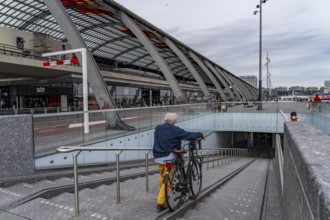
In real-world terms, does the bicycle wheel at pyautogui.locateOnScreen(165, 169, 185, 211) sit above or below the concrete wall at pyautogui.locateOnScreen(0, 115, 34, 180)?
below

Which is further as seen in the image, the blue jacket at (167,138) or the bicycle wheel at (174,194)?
the blue jacket at (167,138)

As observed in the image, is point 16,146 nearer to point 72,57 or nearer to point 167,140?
point 167,140

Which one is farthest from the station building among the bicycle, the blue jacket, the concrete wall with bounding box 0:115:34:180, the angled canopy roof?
the blue jacket

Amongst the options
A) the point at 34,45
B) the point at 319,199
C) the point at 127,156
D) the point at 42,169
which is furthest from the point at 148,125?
the point at 34,45

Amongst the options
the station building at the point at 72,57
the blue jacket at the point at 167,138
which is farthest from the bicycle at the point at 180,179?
the station building at the point at 72,57

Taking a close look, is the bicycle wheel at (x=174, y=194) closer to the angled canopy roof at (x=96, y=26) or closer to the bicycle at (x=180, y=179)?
the bicycle at (x=180, y=179)

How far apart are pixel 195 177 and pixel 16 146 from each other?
11.2 ft

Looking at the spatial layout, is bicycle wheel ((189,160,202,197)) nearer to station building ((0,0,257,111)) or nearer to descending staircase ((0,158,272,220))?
descending staircase ((0,158,272,220))

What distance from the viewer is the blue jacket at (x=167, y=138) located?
158 inches

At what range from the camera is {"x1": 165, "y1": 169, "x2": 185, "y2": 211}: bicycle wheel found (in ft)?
12.5

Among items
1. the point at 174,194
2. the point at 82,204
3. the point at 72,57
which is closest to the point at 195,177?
the point at 174,194

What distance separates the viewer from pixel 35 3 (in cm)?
3055

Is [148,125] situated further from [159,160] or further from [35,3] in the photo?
[35,3]

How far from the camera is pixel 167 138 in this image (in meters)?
4.01
